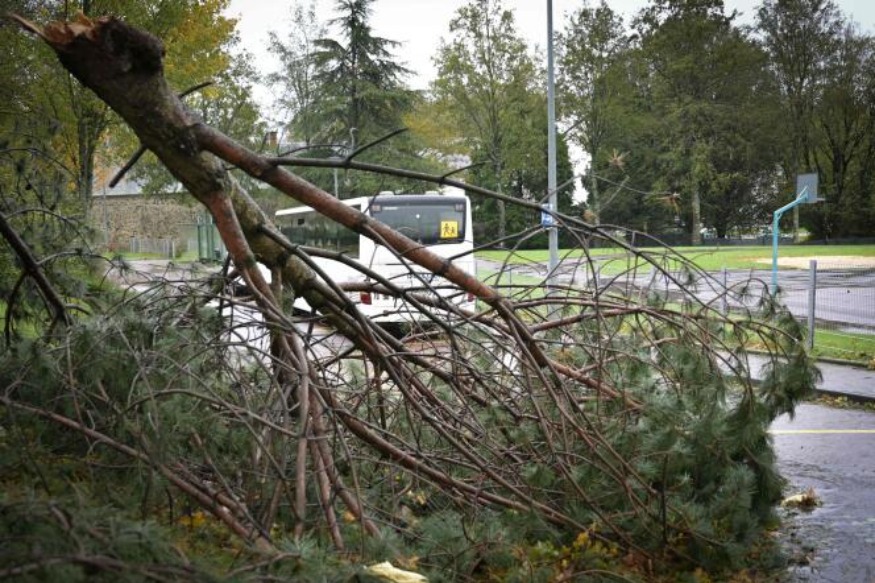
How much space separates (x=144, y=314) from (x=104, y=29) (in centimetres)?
134

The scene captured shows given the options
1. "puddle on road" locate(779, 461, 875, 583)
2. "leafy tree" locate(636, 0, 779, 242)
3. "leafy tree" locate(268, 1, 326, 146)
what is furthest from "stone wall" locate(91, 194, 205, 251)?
"puddle on road" locate(779, 461, 875, 583)

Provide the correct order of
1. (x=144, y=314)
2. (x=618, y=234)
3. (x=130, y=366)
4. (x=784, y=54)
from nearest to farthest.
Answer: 1. (x=130, y=366)
2. (x=144, y=314)
3. (x=618, y=234)
4. (x=784, y=54)

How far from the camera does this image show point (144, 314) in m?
Answer: 4.13

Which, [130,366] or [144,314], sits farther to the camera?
[144,314]

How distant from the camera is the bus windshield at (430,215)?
1777 cm

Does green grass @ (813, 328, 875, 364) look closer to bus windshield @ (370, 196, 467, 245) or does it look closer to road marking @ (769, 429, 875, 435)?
road marking @ (769, 429, 875, 435)

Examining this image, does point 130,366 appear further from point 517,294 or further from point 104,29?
point 517,294

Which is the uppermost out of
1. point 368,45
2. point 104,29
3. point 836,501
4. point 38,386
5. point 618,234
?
point 368,45

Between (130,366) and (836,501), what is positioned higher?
(130,366)

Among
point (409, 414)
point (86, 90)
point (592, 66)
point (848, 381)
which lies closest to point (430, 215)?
point (86, 90)

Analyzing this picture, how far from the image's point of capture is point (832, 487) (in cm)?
627

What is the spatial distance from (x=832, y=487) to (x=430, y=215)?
40.9 feet

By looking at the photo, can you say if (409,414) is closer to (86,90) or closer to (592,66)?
(86,90)

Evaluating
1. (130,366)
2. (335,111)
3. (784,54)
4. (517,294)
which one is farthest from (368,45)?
(130,366)
